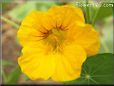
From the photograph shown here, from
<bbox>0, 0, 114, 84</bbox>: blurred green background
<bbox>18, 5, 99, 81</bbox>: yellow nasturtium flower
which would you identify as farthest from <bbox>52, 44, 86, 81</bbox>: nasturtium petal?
<bbox>0, 0, 114, 84</bbox>: blurred green background

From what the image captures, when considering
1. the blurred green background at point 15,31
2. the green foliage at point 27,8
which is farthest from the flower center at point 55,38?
the green foliage at point 27,8

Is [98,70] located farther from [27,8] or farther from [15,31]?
[15,31]

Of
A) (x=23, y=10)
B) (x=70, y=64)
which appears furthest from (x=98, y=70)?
(x=23, y=10)

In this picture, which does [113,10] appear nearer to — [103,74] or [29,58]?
[103,74]

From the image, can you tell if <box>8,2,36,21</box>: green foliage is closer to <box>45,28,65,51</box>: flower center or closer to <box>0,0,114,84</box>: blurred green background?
<box>0,0,114,84</box>: blurred green background

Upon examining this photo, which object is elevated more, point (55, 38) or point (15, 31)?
point (55, 38)

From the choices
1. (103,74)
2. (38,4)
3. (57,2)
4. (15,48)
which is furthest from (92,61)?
(15,48)
